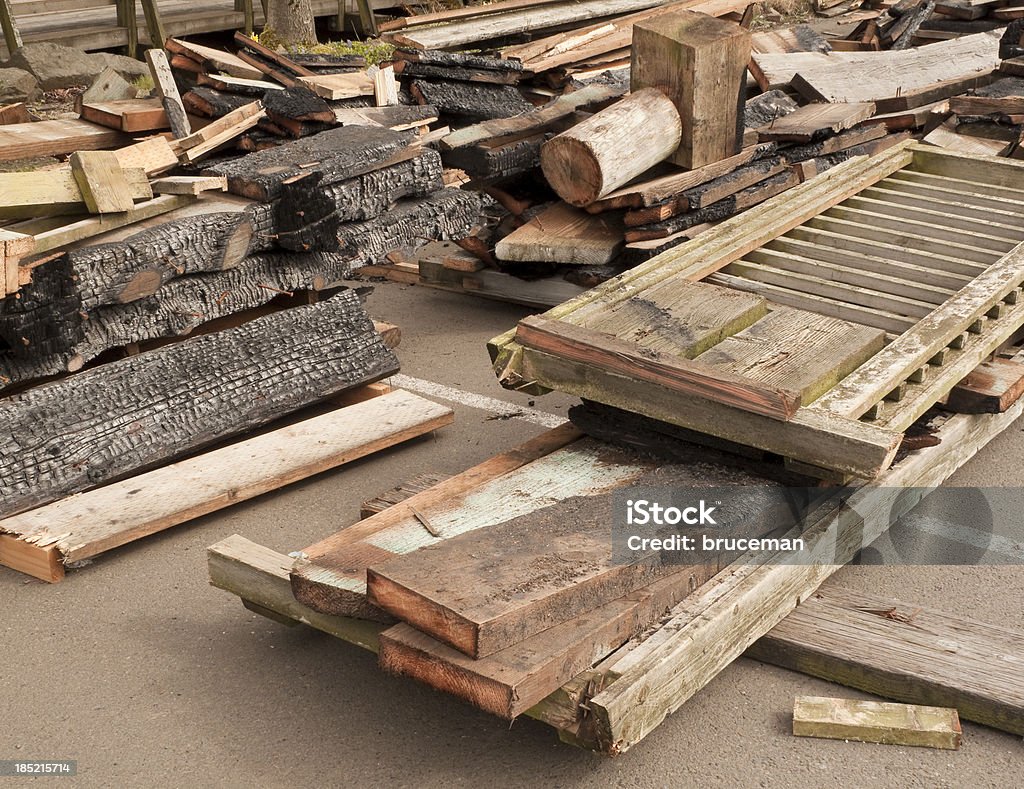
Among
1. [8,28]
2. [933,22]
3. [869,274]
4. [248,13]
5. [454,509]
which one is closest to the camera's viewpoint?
[454,509]

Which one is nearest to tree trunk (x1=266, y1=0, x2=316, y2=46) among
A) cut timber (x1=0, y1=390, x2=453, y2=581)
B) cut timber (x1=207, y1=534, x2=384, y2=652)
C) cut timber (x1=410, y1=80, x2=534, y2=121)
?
cut timber (x1=410, y1=80, x2=534, y2=121)

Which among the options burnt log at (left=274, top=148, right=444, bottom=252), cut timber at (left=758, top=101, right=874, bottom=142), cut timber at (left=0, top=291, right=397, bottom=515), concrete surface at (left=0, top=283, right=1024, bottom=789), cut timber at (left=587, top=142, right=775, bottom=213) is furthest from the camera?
cut timber at (left=758, top=101, right=874, bottom=142)

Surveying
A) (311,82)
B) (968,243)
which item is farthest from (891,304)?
(311,82)

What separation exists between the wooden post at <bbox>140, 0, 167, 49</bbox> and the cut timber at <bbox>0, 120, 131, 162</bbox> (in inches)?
236

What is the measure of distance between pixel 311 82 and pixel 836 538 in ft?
15.4

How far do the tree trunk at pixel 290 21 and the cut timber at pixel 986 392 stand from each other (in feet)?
28.6

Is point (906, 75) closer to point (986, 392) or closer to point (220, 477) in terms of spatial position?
point (986, 392)

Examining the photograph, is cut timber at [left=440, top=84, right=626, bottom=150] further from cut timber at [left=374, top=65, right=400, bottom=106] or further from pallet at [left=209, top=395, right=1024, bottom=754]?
pallet at [left=209, top=395, right=1024, bottom=754]

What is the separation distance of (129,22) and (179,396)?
8716mm

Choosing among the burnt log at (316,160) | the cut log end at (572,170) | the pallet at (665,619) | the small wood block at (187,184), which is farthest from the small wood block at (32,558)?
the cut log end at (572,170)

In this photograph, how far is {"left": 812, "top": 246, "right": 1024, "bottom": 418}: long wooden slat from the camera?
148 inches

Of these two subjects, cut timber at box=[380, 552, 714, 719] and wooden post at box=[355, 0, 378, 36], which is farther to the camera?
wooden post at box=[355, 0, 378, 36]

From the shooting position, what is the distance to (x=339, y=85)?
23.6 feet

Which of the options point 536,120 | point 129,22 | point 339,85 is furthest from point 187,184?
point 129,22
